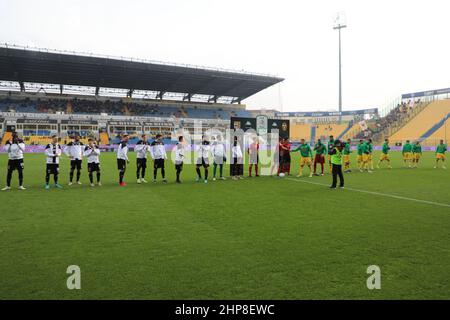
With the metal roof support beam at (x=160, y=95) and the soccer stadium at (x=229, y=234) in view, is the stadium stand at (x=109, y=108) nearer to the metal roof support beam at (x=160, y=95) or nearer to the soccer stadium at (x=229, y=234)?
the metal roof support beam at (x=160, y=95)

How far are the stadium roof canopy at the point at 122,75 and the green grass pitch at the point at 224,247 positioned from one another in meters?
41.8

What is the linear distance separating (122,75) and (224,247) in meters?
52.3

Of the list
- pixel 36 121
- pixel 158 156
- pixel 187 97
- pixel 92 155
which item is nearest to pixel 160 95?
pixel 187 97

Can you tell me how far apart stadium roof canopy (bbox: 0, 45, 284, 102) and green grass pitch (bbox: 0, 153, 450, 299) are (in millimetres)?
41784

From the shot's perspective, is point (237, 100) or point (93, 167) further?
point (237, 100)

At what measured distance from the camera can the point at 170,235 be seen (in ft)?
20.3

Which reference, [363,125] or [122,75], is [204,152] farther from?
[363,125]

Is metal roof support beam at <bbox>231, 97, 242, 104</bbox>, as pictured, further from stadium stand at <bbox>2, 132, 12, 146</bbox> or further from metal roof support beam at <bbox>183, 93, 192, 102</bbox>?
stadium stand at <bbox>2, 132, 12, 146</bbox>

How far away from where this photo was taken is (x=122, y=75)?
5306 cm

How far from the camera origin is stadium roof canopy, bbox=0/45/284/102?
150 feet

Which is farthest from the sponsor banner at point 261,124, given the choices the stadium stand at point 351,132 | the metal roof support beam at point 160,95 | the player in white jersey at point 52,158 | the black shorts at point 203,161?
the stadium stand at point 351,132

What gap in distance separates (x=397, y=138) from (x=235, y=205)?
51863 millimetres

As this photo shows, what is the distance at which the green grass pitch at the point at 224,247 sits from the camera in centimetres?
389

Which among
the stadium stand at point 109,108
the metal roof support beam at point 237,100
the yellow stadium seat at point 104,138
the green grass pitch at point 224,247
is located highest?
the metal roof support beam at point 237,100
